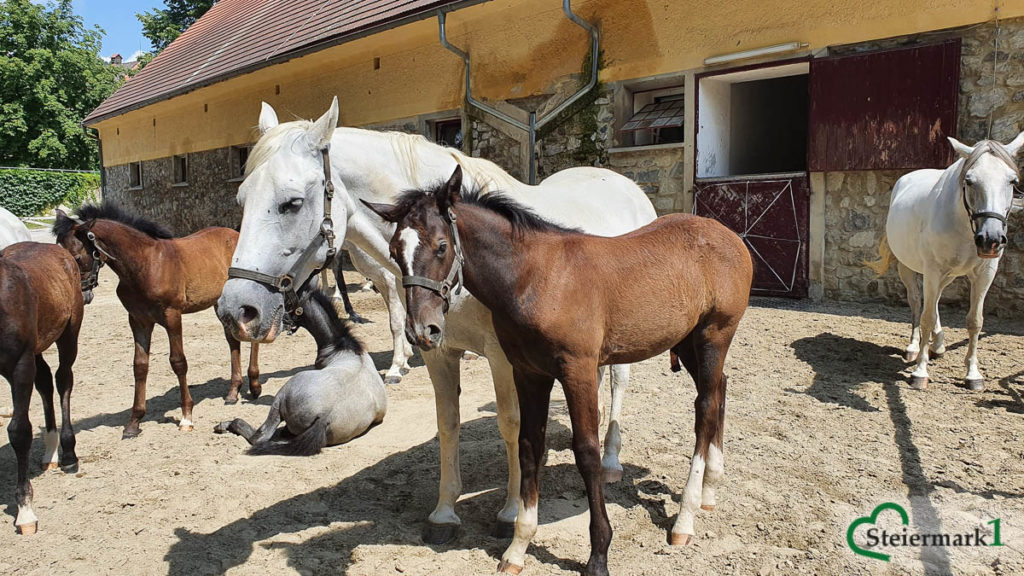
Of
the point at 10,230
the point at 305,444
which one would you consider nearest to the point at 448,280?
the point at 305,444

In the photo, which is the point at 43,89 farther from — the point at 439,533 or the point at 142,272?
the point at 439,533

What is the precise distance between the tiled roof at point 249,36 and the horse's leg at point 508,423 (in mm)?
8194

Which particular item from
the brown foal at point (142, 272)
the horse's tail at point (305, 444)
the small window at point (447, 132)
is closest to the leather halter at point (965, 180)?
the horse's tail at point (305, 444)

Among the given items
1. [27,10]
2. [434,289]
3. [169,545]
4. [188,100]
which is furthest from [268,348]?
[27,10]

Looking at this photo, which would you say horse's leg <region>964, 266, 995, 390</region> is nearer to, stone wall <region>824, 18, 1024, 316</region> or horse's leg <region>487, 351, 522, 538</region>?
stone wall <region>824, 18, 1024, 316</region>

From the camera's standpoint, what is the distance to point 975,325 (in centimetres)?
507

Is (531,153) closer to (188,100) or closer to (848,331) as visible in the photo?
(848,331)

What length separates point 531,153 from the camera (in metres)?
10.3

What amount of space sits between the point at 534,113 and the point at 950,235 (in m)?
6.54

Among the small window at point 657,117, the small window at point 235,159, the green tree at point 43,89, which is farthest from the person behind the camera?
the green tree at point 43,89

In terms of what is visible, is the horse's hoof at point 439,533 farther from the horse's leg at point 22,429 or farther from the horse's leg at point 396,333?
the horse's leg at point 396,333

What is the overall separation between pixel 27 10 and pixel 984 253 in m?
45.2

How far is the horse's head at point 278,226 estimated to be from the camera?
250 cm

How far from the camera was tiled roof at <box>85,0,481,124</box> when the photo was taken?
11721 mm
